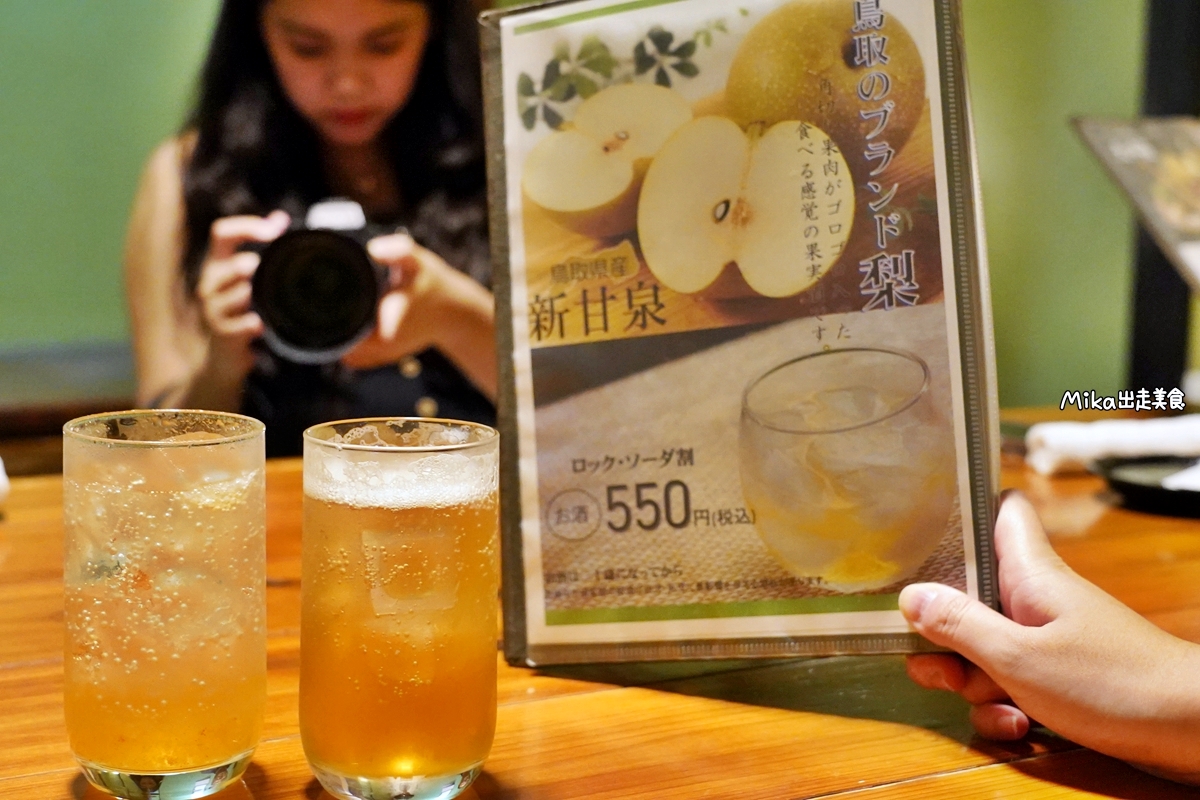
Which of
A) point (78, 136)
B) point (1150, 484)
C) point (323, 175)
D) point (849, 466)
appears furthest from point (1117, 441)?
point (78, 136)

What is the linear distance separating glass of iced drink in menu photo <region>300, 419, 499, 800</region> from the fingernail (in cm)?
28

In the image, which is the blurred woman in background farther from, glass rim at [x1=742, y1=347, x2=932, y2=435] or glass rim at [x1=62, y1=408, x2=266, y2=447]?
glass rim at [x1=62, y1=408, x2=266, y2=447]

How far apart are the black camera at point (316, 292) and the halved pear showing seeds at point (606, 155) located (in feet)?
1.40

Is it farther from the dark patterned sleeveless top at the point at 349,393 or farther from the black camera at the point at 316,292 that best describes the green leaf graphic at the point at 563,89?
the dark patterned sleeveless top at the point at 349,393

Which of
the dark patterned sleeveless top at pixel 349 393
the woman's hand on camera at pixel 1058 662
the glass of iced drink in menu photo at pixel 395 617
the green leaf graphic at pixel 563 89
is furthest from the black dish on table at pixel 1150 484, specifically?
the dark patterned sleeveless top at pixel 349 393

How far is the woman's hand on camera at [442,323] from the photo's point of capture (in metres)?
1.74

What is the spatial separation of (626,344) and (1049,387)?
2.48 m

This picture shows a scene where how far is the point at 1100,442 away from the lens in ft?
4.41

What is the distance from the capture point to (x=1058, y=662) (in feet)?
2.03

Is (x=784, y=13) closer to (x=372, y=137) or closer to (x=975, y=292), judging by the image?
(x=975, y=292)

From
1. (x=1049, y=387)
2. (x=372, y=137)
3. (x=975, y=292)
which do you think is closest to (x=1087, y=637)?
(x=975, y=292)

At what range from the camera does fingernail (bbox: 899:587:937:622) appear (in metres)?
0.67

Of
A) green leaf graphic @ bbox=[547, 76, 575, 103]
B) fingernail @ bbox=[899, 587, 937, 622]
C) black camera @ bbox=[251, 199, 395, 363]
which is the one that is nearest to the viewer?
fingernail @ bbox=[899, 587, 937, 622]

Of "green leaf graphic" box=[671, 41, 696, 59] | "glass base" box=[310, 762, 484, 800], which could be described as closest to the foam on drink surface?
"glass base" box=[310, 762, 484, 800]
